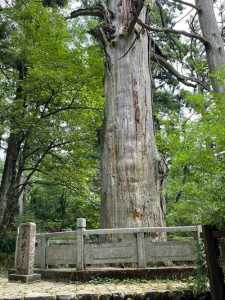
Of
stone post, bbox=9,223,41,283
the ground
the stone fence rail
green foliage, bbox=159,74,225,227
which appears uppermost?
green foliage, bbox=159,74,225,227

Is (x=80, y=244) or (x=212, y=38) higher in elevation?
(x=212, y=38)

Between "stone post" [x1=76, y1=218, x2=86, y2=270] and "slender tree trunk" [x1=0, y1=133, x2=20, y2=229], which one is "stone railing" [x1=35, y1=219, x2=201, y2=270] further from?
"slender tree trunk" [x1=0, y1=133, x2=20, y2=229]

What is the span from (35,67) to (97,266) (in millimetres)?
6925

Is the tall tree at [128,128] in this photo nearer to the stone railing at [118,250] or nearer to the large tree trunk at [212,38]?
the stone railing at [118,250]

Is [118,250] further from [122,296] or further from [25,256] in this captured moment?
[25,256]

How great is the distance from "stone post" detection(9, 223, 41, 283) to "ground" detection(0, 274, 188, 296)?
1.88 ft

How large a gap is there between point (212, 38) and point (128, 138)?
3826 mm

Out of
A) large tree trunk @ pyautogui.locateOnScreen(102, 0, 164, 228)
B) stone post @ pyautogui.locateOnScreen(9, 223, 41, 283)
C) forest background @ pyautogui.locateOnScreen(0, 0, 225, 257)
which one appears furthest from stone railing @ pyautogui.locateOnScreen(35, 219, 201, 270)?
forest background @ pyautogui.locateOnScreen(0, 0, 225, 257)

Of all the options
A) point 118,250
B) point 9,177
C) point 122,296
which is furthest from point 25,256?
point 9,177

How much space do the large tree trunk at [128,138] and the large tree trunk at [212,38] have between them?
1.65 m

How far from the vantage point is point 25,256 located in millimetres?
7414

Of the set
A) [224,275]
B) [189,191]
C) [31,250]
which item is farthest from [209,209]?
[31,250]

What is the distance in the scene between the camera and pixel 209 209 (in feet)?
15.2

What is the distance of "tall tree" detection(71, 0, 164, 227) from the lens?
24.9 feet
